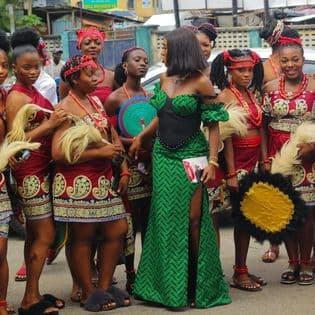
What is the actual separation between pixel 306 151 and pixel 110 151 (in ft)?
4.60

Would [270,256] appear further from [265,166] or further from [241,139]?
[241,139]

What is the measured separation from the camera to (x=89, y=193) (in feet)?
17.3

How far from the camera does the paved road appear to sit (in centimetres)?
538

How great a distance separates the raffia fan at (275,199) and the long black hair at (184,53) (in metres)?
0.88

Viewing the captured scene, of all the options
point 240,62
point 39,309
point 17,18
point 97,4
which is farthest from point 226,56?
point 97,4

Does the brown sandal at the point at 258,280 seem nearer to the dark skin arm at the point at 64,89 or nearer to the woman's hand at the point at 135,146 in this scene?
the woman's hand at the point at 135,146

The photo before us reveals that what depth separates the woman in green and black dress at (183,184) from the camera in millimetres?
5336

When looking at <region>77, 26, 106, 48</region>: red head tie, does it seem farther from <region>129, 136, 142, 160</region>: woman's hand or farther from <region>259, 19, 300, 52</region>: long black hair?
<region>259, 19, 300, 52</region>: long black hair

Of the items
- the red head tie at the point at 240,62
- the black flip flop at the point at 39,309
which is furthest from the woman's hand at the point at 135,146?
the black flip flop at the point at 39,309

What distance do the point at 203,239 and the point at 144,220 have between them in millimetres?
667

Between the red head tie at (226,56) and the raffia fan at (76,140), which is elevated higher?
the red head tie at (226,56)

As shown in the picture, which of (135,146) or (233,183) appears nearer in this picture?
(135,146)

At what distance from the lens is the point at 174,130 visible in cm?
538

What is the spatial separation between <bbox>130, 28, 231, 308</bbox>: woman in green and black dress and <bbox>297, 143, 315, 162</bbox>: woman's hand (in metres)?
0.68
